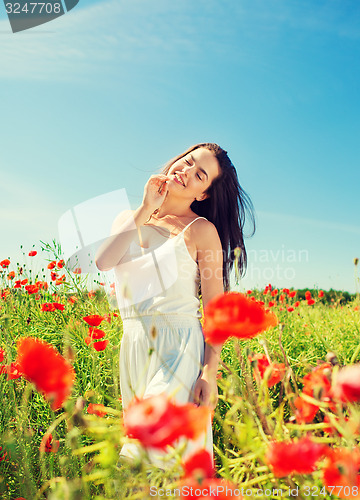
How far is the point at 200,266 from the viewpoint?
196 cm

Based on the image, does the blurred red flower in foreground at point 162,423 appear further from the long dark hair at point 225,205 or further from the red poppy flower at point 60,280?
the red poppy flower at point 60,280

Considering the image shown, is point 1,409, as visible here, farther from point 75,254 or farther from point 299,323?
point 299,323

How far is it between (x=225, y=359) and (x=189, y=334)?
1.43m

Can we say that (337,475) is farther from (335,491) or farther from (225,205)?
(225,205)

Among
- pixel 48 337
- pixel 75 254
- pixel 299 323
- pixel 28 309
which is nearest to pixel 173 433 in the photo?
pixel 75 254

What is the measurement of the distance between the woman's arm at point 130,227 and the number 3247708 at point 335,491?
1.23 meters

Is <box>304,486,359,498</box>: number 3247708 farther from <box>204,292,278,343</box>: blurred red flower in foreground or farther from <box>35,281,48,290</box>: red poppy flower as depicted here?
<box>35,281,48,290</box>: red poppy flower

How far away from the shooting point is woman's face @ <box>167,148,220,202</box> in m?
2.11

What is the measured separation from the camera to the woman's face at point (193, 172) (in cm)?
211

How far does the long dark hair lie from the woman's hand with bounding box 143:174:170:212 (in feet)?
→ 2.12

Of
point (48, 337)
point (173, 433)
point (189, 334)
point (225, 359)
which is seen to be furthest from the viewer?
point (48, 337)

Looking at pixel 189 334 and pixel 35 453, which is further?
pixel 35 453

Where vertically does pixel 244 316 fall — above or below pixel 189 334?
above

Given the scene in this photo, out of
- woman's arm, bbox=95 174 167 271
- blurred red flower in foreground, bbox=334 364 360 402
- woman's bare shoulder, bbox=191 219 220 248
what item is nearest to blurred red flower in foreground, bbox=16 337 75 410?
blurred red flower in foreground, bbox=334 364 360 402
